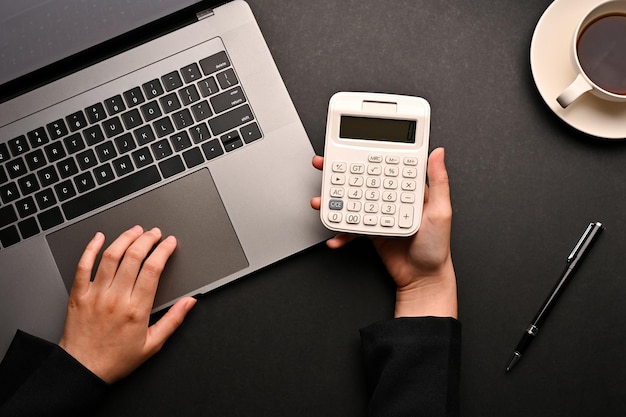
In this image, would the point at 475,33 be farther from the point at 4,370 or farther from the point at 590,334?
the point at 4,370

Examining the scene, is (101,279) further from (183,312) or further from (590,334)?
(590,334)

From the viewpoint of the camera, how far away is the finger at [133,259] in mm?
697

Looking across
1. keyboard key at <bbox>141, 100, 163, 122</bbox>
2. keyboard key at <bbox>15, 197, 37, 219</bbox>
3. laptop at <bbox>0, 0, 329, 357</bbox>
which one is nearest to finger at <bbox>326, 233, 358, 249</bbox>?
laptop at <bbox>0, 0, 329, 357</bbox>

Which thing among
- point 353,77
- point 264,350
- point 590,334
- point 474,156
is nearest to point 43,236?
point 264,350

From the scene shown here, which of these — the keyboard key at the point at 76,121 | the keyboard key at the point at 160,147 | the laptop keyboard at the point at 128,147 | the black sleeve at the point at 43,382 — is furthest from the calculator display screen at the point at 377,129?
the black sleeve at the point at 43,382

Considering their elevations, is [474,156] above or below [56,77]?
below

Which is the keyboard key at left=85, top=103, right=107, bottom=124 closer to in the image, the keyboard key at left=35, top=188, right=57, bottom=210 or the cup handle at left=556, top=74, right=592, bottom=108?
the keyboard key at left=35, top=188, right=57, bottom=210

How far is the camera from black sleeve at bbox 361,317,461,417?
668 mm

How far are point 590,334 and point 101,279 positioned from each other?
58 cm

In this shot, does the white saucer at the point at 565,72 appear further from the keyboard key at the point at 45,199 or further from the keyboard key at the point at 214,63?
the keyboard key at the point at 45,199

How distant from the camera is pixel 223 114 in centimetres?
70

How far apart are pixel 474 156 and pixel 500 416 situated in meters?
0.31

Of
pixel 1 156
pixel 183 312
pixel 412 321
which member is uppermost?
pixel 1 156

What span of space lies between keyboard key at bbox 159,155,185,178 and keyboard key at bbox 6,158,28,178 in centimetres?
16
